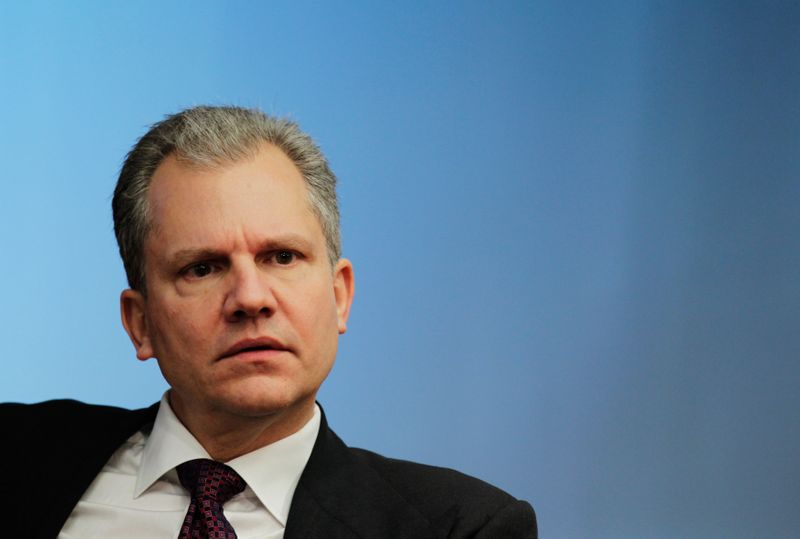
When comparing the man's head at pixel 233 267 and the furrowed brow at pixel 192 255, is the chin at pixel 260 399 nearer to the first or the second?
the man's head at pixel 233 267

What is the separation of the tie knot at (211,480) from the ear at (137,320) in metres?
0.24

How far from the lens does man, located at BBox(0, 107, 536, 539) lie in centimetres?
196

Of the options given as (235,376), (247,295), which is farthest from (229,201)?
(235,376)

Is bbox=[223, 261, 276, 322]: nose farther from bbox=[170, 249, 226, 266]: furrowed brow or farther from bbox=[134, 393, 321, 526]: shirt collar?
bbox=[134, 393, 321, 526]: shirt collar

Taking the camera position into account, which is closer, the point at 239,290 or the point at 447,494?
the point at 239,290

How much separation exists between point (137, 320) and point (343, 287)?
40 cm

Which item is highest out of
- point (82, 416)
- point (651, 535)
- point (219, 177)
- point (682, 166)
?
point (682, 166)

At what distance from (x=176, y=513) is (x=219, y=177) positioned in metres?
0.61

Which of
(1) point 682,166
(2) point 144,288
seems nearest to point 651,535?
(1) point 682,166

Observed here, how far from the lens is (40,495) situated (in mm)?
2150

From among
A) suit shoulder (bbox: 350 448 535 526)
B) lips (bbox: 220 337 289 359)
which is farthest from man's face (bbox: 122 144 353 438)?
suit shoulder (bbox: 350 448 535 526)

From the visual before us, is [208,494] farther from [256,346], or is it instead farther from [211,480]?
[256,346]

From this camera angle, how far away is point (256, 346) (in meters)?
1.93

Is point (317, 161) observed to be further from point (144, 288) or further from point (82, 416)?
point (82, 416)
